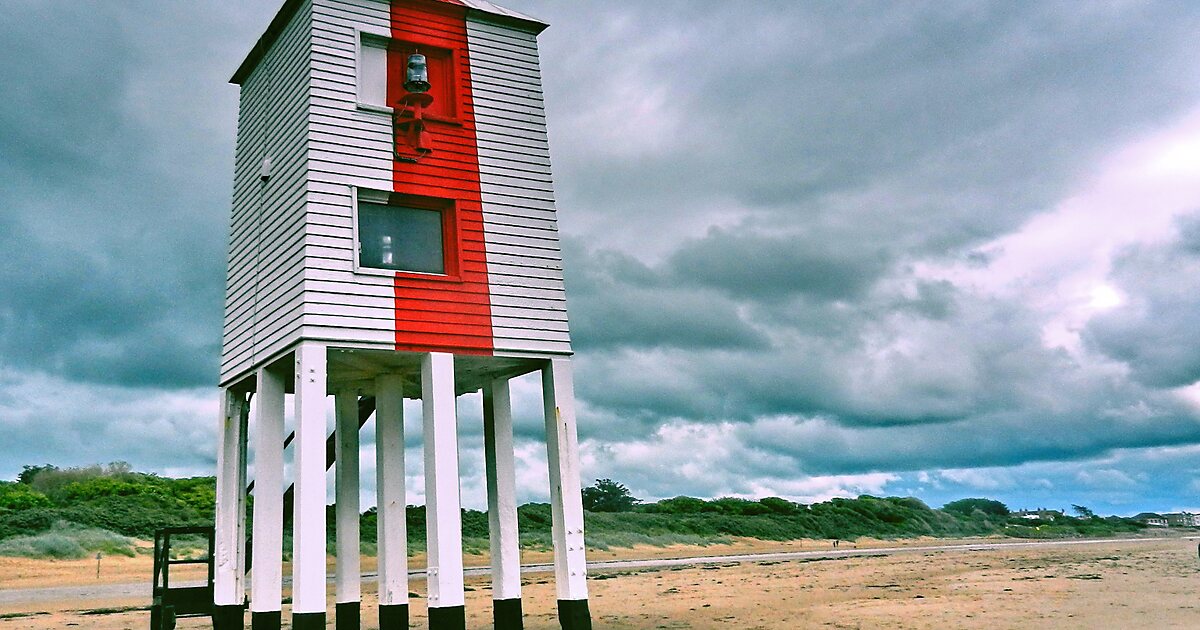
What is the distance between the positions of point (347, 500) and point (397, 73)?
6833 mm

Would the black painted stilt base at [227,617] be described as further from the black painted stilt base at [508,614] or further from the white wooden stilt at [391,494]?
the black painted stilt base at [508,614]

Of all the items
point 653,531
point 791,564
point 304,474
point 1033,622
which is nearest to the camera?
point 304,474

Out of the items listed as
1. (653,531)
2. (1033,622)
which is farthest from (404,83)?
(653,531)

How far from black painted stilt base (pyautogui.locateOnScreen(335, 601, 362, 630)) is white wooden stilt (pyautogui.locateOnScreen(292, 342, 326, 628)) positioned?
10.3 ft

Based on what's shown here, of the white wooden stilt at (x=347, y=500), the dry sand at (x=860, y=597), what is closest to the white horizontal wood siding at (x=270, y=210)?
the white wooden stilt at (x=347, y=500)

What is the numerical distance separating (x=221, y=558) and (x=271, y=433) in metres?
2.58

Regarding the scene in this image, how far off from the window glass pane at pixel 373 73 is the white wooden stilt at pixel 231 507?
17.6 feet

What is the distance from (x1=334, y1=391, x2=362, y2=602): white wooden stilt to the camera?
51.2ft

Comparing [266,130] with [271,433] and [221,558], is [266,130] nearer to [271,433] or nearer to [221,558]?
[271,433]

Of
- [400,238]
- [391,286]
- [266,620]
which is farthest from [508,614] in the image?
[400,238]

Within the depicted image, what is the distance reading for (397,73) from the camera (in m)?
14.8

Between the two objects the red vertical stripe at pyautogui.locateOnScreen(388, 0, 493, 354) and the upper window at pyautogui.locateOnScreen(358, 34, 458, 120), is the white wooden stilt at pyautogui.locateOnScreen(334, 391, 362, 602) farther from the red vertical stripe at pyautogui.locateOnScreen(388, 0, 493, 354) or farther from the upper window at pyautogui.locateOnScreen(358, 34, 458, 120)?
the upper window at pyautogui.locateOnScreen(358, 34, 458, 120)

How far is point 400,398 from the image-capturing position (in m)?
15.5

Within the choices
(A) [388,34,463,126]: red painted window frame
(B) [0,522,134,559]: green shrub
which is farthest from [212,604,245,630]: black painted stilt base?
(B) [0,522,134,559]: green shrub
